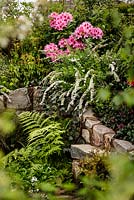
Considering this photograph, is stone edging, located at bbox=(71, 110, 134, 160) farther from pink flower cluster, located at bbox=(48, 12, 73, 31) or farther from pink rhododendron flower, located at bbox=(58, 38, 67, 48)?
pink flower cluster, located at bbox=(48, 12, 73, 31)

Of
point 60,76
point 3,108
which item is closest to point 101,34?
point 60,76

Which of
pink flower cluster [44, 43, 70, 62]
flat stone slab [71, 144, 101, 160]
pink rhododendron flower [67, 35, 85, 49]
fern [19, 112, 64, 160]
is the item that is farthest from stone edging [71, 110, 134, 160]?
pink rhododendron flower [67, 35, 85, 49]

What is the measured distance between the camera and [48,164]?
433 cm

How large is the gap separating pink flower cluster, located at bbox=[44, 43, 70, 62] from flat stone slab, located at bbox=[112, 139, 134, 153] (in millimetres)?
1693

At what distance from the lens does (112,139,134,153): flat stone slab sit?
3.88 metres

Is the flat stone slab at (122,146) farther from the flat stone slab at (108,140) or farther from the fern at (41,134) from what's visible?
the fern at (41,134)

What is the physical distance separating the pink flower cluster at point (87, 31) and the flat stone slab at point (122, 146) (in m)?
1.89

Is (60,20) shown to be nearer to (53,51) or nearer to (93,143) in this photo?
(53,51)

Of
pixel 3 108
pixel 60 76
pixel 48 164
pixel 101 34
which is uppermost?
pixel 101 34

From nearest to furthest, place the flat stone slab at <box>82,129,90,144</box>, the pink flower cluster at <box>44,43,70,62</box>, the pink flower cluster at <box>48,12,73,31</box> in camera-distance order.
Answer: the flat stone slab at <box>82,129,90,144</box> → the pink flower cluster at <box>44,43,70,62</box> → the pink flower cluster at <box>48,12,73,31</box>

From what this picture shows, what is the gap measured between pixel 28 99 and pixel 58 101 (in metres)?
0.41

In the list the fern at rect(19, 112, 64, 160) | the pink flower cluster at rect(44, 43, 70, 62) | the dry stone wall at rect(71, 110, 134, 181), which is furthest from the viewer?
the pink flower cluster at rect(44, 43, 70, 62)

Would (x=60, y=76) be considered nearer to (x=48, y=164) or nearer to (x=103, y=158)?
(x=48, y=164)

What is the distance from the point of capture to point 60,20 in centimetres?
593
